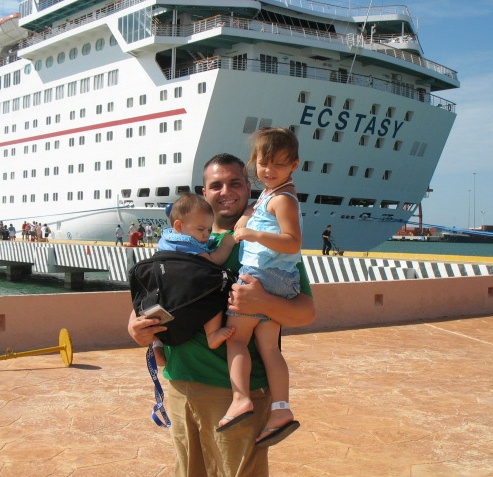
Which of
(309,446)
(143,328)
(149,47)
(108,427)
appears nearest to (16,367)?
(108,427)

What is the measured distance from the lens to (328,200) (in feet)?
95.2

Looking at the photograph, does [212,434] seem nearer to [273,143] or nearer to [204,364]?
[204,364]

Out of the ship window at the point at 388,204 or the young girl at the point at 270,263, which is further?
the ship window at the point at 388,204

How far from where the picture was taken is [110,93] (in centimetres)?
3102

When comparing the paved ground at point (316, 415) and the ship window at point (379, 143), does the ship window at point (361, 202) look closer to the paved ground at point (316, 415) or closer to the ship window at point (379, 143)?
the ship window at point (379, 143)

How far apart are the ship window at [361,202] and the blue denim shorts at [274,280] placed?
27.3 metres

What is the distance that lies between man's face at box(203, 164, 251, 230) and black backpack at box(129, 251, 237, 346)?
286 mm

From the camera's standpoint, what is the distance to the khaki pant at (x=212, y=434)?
2.46 m

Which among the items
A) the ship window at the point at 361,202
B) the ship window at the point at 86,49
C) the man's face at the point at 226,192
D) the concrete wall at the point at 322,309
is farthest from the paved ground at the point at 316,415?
the ship window at the point at 86,49

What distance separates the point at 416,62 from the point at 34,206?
19648mm

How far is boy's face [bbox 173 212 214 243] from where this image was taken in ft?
8.25

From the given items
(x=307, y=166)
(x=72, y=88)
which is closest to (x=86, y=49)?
(x=72, y=88)

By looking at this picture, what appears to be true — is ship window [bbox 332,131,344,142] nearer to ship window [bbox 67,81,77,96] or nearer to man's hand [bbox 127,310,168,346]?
ship window [bbox 67,81,77,96]

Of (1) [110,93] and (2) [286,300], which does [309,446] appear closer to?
(2) [286,300]
